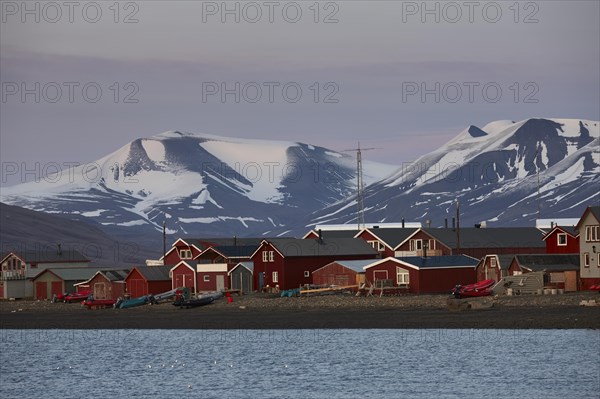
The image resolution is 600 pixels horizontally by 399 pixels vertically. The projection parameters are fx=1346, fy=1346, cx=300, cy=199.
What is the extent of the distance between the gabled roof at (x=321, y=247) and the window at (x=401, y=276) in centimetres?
1358

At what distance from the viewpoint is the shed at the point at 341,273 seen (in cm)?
11612

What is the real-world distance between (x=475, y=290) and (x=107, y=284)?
139 feet

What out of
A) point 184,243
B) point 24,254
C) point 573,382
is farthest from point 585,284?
point 24,254

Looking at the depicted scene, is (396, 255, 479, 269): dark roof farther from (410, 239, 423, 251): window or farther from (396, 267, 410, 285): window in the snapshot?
(410, 239, 423, 251): window

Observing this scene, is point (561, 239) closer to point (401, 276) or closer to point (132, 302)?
point (401, 276)

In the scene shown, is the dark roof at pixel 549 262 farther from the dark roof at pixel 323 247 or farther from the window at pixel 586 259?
the dark roof at pixel 323 247

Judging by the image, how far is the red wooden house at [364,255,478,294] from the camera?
112 metres

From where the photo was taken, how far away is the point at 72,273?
458 ft

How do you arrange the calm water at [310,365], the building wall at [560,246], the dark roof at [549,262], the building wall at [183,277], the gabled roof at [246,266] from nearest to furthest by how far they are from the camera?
1. the calm water at [310,365]
2. the dark roof at [549,262]
3. the building wall at [560,246]
4. the gabled roof at [246,266]
5. the building wall at [183,277]

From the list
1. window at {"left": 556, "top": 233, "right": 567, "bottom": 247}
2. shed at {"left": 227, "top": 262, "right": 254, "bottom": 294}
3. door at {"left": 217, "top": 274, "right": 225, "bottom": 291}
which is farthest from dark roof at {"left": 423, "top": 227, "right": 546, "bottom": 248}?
door at {"left": 217, "top": 274, "right": 225, "bottom": 291}

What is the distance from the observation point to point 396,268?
112750mm

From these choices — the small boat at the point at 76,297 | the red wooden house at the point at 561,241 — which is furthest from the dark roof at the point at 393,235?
the small boat at the point at 76,297

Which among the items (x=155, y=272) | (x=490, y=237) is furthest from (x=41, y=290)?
(x=490, y=237)

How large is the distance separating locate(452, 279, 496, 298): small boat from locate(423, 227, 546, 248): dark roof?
77.9ft
